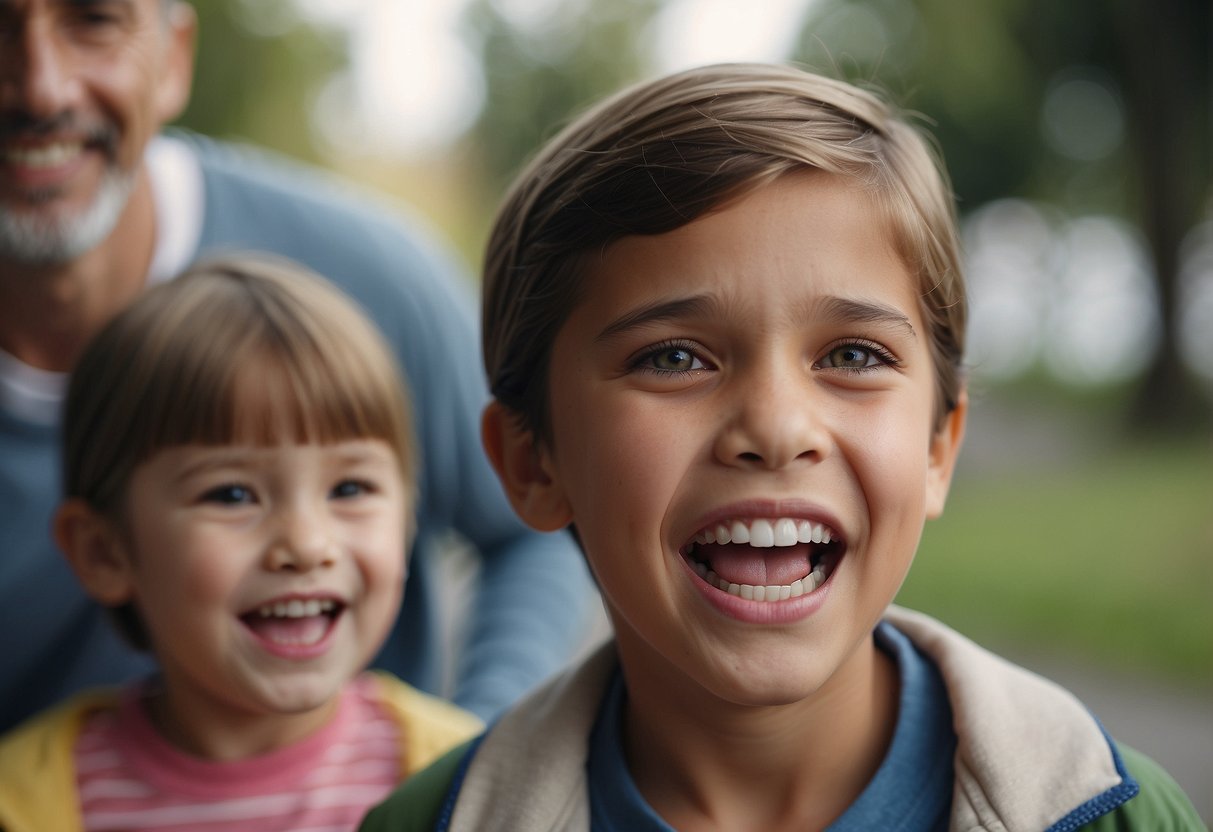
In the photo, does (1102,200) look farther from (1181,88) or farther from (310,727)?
(310,727)

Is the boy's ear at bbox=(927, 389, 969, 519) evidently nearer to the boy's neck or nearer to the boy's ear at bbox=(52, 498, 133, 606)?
the boy's neck

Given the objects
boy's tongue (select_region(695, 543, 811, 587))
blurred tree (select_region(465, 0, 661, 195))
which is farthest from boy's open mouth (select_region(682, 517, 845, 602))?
blurred tree (select_region(465, 0, 661, 195))

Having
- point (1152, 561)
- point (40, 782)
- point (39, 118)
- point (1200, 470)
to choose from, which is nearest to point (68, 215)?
point (39, 118)

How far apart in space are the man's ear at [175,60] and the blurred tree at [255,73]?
11641 mm

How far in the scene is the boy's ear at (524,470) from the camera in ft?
5.72

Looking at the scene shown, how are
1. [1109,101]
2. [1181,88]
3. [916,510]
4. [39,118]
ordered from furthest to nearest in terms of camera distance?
1. [1109,101]
2. [1181,88]
3. [39,118]
4. [916,510]

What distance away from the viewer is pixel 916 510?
1535mm

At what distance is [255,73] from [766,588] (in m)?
14.7

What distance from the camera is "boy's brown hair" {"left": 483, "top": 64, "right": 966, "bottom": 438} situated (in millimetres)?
1521

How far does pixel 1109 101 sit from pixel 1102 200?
188cm

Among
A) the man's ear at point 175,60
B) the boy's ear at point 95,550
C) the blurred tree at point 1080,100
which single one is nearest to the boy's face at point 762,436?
the boy's ear at point 95,550

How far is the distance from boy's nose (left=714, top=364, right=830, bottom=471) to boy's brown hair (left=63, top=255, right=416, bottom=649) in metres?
0.85

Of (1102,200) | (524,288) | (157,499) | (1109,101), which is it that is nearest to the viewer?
(524,288)

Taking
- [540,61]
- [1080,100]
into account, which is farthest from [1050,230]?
[540,61]
